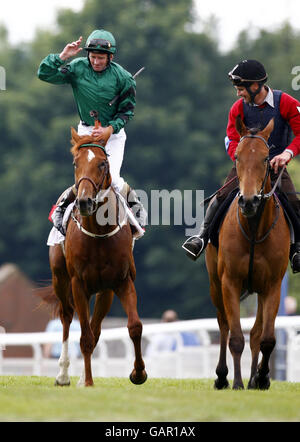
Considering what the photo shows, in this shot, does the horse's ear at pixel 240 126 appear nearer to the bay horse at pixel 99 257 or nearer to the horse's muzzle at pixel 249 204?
the horse's muzzle at pixel 249 204

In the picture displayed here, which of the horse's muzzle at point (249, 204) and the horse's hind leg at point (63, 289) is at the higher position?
the horse's muzzle at point (249, 204)

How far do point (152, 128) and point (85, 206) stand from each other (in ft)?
128

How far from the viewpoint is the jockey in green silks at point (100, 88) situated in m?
11.3

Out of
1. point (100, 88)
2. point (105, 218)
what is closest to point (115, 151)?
point (100, 88)

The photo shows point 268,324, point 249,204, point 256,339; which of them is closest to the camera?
point 249,204

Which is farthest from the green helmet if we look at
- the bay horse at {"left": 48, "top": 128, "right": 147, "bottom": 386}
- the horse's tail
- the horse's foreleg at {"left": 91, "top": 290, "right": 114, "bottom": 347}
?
the horse's tail

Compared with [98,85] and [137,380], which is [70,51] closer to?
[98,85]

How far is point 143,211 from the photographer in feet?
38.2

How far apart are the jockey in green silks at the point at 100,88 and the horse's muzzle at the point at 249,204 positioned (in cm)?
162

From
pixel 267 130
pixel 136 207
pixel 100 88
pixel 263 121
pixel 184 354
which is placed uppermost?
pixel 100 88

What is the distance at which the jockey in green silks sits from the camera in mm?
11266

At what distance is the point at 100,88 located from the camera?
11328 mm

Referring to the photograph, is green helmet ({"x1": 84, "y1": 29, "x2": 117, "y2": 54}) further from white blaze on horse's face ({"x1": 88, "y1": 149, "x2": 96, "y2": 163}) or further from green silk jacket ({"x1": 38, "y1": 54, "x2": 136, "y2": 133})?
white blaze on horse's face ({"x1": 88, "y1": 149, "x2": 96, "y2": 163})

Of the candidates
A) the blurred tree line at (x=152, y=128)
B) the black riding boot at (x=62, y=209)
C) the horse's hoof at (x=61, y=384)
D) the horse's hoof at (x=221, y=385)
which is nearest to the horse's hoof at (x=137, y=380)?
the horse's hoof at (x=221, y=385)
